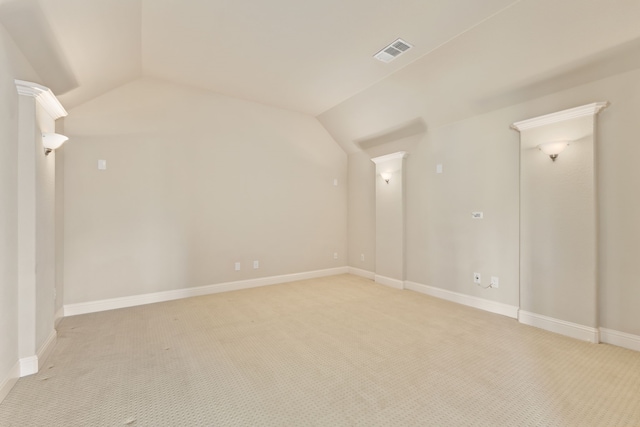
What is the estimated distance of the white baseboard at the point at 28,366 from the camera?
7.11 feet

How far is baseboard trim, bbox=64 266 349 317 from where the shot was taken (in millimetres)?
3525

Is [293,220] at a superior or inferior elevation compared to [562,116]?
inferior

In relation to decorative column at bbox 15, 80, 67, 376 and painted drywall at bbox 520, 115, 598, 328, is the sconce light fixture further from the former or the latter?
decorative column at bbox 15, 80, 67, 376

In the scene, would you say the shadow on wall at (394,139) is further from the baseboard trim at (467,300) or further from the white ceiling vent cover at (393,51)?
the baseboard trim at (467,300)

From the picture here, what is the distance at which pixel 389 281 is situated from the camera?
16.0 feet

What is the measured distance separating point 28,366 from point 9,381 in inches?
8.5

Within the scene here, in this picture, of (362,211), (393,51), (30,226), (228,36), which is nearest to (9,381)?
(30,226)

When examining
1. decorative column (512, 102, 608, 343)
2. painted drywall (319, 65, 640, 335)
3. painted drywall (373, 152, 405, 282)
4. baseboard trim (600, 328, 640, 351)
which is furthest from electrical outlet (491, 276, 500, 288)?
painted drywall (373, 152, 405, 282)

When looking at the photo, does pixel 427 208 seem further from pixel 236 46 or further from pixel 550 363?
pixel 236 46

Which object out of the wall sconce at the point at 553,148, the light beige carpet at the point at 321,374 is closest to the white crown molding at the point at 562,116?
the wall sconce at the point at 553,148

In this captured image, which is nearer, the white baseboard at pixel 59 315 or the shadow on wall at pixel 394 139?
the white baseboard at pixel 59 315

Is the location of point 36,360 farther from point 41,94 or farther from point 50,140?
point 41,94

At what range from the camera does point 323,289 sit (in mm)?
4656

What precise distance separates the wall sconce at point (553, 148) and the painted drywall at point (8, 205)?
15.5 ft
